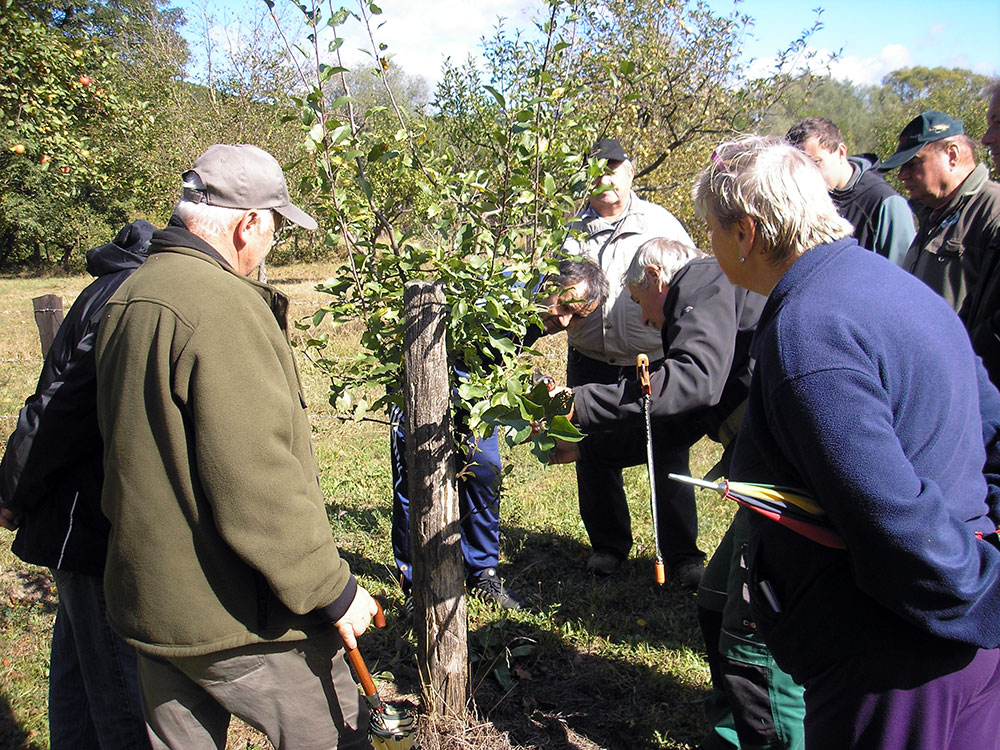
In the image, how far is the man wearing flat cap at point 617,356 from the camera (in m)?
3.90

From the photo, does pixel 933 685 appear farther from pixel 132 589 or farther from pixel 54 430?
pixel 54 430

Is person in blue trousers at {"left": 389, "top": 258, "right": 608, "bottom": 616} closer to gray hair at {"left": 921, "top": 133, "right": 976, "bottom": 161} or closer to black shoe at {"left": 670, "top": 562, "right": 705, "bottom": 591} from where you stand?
black shoe at {"left": 670, "top": 562, "right": 705, "bottom": 591}

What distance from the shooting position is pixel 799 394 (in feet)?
4.75

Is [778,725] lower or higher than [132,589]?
lower

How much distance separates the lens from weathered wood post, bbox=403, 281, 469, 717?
2416mm

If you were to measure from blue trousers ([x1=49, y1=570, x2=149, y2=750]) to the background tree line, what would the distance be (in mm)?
1267

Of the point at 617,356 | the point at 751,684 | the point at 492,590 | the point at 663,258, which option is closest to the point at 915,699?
the point at 751,684

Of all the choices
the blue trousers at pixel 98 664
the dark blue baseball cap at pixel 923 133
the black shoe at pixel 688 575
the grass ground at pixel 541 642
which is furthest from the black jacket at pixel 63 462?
the dark blue baseball cap at pixel 923 133

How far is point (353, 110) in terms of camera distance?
2.32 m

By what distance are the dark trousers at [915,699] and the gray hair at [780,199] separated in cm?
89

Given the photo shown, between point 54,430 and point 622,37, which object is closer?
point 54,430

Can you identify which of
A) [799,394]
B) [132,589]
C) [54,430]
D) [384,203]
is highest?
[384,203]

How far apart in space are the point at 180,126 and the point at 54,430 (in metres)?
17.0

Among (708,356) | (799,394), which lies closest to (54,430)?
(799,394)
